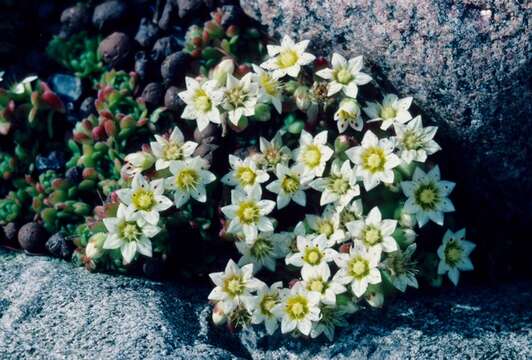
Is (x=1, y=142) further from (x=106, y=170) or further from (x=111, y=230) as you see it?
(x=111, y=230)

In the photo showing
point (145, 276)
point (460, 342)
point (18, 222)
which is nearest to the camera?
point (460, 342)

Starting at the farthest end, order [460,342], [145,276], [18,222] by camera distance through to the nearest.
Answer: [18,222] → [145,276] → [460,342]

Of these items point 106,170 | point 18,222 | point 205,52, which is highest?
point 205,52

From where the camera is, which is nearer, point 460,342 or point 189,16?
point 460,342

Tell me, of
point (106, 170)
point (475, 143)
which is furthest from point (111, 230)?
point (475, 143)

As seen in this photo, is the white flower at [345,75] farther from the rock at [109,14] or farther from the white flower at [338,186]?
the rock at [109,14]

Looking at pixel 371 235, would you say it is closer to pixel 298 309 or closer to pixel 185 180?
pixel 298 309
